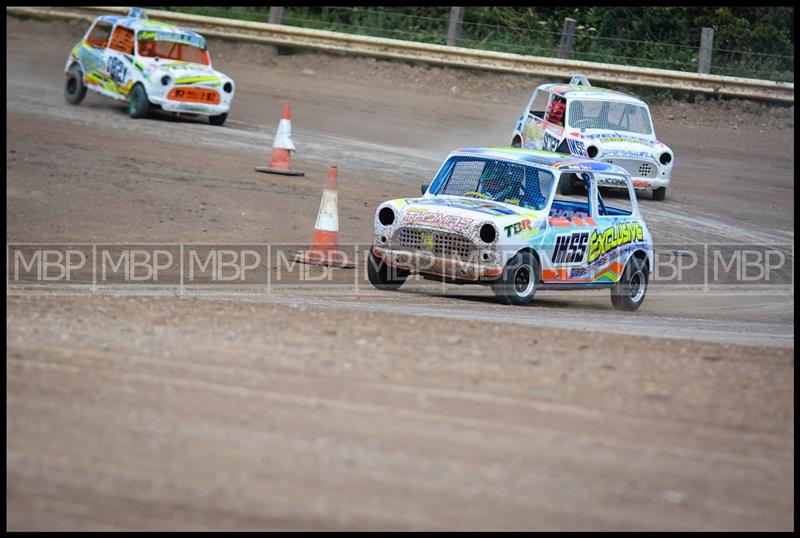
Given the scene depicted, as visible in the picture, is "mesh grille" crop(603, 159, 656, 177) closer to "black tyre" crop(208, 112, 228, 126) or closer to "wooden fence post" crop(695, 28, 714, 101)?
"black tyre" crop(208, 112, 228, 126)

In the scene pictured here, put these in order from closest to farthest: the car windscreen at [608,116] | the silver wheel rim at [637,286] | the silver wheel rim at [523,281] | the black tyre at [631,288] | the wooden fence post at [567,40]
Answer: the silver wheel rim at [523,281] → the black tyre at [631,288] → the silver wheel rim at [637,286] → the car windscreen at [608,116] → the wooden fence post at [567,40]

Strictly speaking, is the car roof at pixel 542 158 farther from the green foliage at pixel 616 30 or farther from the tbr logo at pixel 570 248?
the green foliage at pixel 616 30

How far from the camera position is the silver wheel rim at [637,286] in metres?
12.4

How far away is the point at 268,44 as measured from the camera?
28141 mm

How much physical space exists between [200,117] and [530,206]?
41.9 ft

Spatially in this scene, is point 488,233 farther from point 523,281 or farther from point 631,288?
point 631,288

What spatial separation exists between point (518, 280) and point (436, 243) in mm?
837

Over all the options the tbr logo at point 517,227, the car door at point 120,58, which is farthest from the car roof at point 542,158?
the car door at point 120,58

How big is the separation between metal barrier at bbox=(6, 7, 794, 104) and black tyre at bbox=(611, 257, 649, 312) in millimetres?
13706

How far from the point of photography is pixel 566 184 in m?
11.6

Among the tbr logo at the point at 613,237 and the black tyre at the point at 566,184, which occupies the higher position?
the black tyre at the point at 566,184

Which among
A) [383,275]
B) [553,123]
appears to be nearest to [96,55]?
A: [553,123]

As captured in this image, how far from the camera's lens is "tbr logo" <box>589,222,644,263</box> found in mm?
11875

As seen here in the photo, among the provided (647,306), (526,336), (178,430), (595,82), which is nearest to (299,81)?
(595,82)
